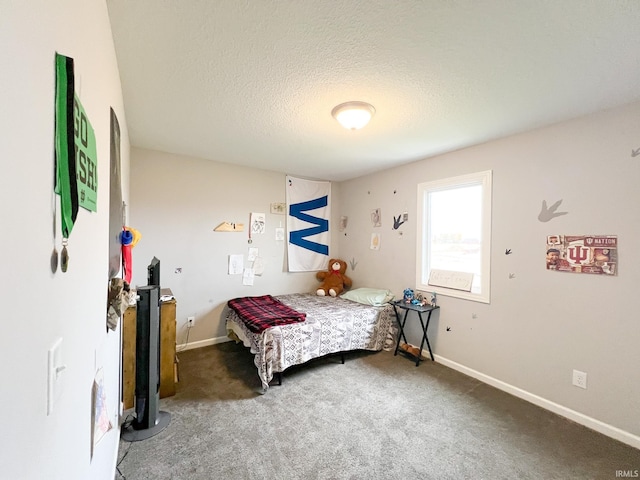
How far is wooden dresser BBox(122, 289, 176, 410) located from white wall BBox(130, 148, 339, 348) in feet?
3.16

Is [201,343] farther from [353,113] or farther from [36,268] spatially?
[36,268]

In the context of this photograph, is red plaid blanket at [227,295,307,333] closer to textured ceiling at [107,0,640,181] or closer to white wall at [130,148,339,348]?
white wall at [130,148,339,348]

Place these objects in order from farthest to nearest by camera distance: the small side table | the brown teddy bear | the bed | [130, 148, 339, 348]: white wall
A: the brown teddy bear
[130, 148, 339, 348]: white wall
the small side table
the bed

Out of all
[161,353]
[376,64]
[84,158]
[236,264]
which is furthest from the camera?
[236,264]

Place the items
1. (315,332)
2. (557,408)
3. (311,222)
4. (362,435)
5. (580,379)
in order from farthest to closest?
(311,222) → (315,332) → (557,408) → (580,379) → (362,435)

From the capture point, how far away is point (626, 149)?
6.73 feet

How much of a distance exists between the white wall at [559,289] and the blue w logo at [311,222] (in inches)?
74.1

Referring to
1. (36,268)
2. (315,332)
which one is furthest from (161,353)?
(36,268)

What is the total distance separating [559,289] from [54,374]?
3.12 meters

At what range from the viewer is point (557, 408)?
233 centimetres

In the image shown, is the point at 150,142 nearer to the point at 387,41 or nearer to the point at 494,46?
the point at 387,41

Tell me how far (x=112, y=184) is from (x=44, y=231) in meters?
1.11

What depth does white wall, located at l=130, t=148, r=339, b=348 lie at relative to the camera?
3297 mm

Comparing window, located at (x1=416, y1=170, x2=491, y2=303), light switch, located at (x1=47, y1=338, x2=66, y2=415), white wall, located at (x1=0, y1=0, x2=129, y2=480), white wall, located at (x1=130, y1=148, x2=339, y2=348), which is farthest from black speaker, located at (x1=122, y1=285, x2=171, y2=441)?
window, located at (x1=416, y1=170, x2=491, y2=303)
